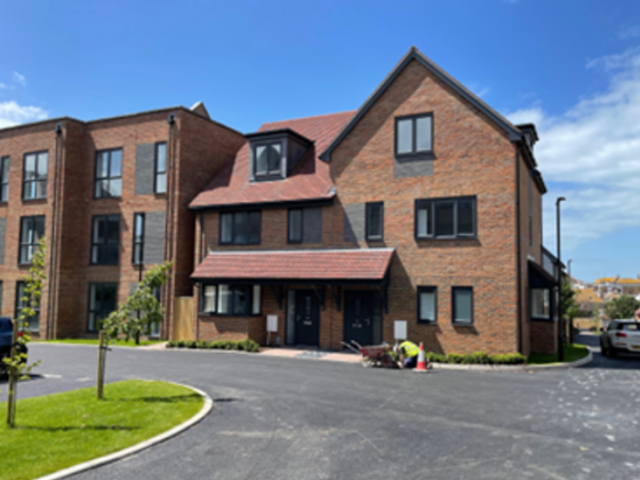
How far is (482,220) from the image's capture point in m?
19.6

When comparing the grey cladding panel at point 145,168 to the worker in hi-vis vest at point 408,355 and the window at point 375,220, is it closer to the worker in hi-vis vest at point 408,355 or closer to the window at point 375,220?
the window at point 375,220

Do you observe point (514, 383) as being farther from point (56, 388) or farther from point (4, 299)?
point (4, 299)

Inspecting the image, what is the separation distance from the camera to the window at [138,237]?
89.4ft

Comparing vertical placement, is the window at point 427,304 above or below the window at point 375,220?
below

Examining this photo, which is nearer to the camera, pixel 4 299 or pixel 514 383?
pixel 514 383

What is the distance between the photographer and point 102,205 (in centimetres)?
2848

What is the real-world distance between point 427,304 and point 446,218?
3.35m

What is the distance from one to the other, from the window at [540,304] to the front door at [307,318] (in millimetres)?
8996

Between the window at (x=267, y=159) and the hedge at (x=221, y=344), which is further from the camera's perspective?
the window at (x=267, y=159)

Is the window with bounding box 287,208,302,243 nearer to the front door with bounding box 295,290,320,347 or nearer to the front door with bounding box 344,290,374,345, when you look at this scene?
the front door with bounding box 295,290,320,347

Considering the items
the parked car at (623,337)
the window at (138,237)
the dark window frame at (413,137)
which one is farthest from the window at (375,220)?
the window at (138,237)

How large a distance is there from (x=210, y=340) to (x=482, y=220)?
41.0ft

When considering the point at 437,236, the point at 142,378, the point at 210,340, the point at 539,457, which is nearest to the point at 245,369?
the point at 142,378

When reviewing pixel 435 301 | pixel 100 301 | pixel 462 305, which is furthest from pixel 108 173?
pixel 462 305
